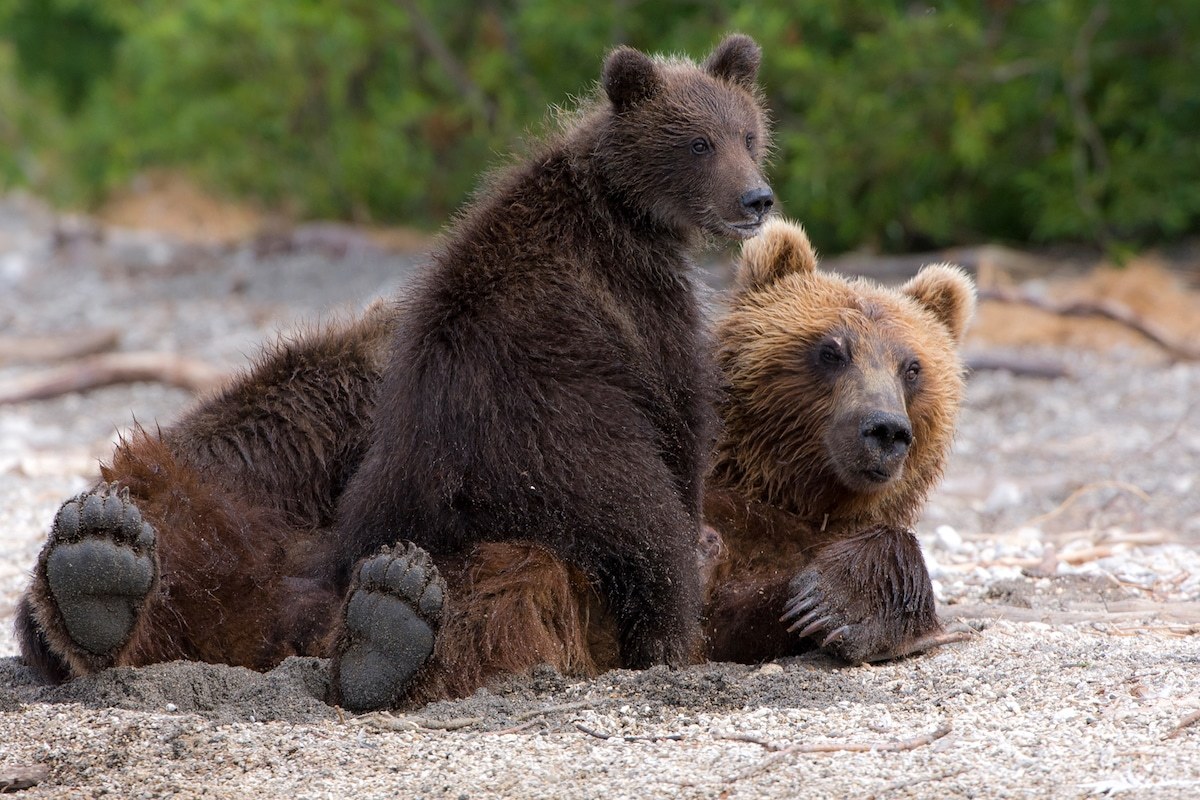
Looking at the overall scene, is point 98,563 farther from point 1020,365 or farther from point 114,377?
point 1020,365

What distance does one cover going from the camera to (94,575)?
353cm

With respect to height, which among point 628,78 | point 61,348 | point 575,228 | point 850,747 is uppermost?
point 61,348

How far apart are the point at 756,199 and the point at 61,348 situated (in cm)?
887

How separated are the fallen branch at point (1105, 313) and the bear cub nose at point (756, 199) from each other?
6456 mm

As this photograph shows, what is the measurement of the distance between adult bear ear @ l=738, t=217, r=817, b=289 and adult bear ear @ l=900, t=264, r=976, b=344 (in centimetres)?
44

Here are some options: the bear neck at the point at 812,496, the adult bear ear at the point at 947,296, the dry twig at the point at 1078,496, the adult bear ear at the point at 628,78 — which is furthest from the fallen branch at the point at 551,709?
the dry twig at the point at 1078,496

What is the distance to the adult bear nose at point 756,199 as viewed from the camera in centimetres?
427

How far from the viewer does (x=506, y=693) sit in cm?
379

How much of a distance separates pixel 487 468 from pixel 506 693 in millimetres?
619

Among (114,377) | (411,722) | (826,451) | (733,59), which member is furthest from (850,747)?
(114,377)

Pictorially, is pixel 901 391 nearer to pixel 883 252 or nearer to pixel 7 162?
pixel 883 252

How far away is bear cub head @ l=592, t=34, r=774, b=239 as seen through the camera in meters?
4.26

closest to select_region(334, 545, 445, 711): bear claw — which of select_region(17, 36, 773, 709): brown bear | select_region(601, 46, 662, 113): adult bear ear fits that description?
select_region(17, 36, 773, 709): brown bear

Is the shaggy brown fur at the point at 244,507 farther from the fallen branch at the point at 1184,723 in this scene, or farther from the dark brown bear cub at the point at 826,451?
the fallen branch at the point at 1184,723
